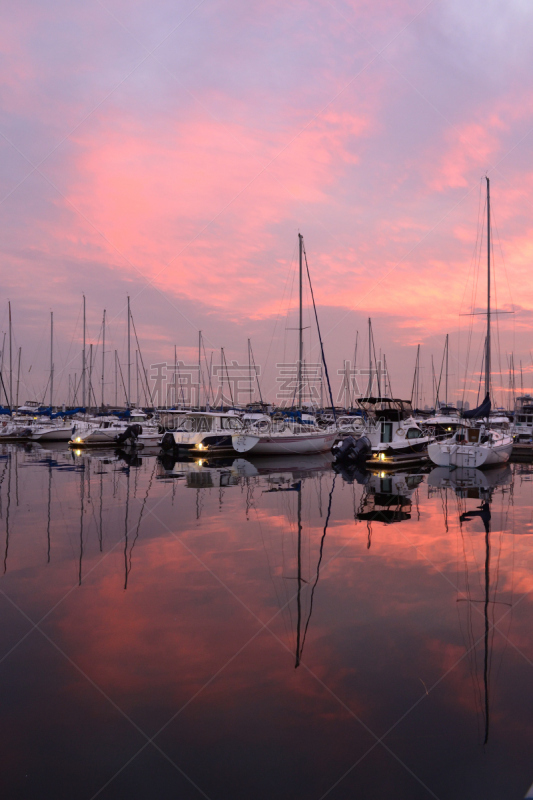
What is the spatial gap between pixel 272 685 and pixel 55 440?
51.1 metres

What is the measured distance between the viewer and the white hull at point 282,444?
109 feet

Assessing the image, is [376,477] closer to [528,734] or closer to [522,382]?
[528,734]

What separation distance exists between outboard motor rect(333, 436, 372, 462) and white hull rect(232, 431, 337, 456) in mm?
4443

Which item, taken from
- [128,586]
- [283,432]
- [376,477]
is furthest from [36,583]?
[283,432]

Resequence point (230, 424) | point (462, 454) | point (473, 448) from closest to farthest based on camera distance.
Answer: point (473, 448) < point (462, 454) < point (230, 424)

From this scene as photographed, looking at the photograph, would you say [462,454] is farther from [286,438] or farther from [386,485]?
[286,438]

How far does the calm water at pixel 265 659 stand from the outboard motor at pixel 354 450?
15.5 m

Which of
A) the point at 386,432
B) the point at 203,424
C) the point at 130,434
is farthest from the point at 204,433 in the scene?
the point at 386,432

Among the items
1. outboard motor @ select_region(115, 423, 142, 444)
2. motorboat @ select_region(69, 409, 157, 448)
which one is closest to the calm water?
outboard motor @ select_region(115, 423, 142, 444)

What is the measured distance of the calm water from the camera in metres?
4.72

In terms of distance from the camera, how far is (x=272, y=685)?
607 centimetres

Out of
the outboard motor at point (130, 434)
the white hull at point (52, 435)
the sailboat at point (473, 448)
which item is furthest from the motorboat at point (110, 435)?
the sailboat at point (473, 448)

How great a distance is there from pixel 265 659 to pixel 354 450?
23.9m

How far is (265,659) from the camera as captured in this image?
668 cm
